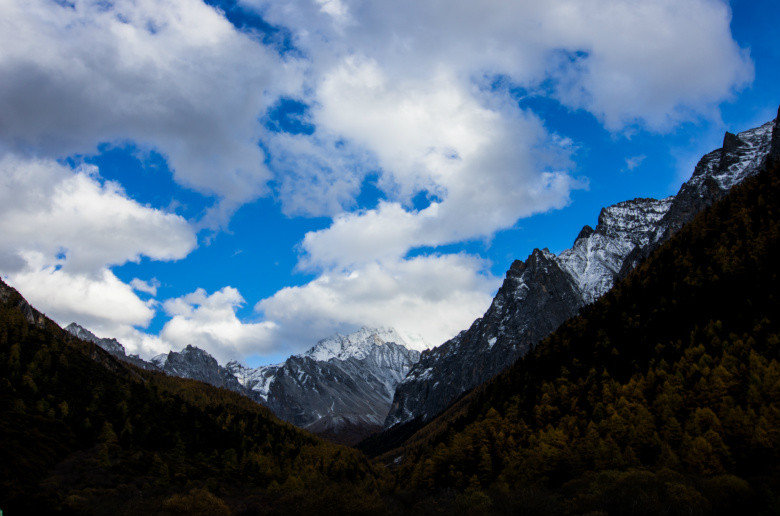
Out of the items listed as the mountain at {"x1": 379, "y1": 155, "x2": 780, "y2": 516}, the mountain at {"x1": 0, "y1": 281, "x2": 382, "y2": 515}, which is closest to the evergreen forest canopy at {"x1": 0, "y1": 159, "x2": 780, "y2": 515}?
the mountain at {"x1": 379, "y1": 155, "x2": 780, "y2": 516}

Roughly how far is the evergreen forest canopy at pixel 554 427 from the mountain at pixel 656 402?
410 millimetres

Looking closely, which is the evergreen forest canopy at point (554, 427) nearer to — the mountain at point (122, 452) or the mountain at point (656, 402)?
the mountain at point (656, 402)

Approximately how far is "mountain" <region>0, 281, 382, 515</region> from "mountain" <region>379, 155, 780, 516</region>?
28.1 m

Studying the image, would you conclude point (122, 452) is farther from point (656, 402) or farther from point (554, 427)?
point (656, 402)

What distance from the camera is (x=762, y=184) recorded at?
499 ft

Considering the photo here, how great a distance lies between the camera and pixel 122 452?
112m

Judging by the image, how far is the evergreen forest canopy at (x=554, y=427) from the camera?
65875mm

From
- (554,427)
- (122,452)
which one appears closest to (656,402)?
(554,427)

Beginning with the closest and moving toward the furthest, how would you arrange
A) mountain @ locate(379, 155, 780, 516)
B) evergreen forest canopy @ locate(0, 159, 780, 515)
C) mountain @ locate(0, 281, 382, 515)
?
mountain @ locate(379, 155, 780, 516) < evergreen forest canopy @ locate(0, 159, 780, 515) < mountain @ locate(0, 281, 382, 515)

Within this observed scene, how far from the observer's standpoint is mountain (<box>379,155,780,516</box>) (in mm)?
58531

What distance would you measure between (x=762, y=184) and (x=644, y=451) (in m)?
119

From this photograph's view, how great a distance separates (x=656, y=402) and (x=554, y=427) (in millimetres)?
25071

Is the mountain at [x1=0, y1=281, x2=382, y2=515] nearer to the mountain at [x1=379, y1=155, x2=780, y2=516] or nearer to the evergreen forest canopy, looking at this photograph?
the evergreen forest canopy

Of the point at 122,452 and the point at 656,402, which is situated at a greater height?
the point at 656,402
